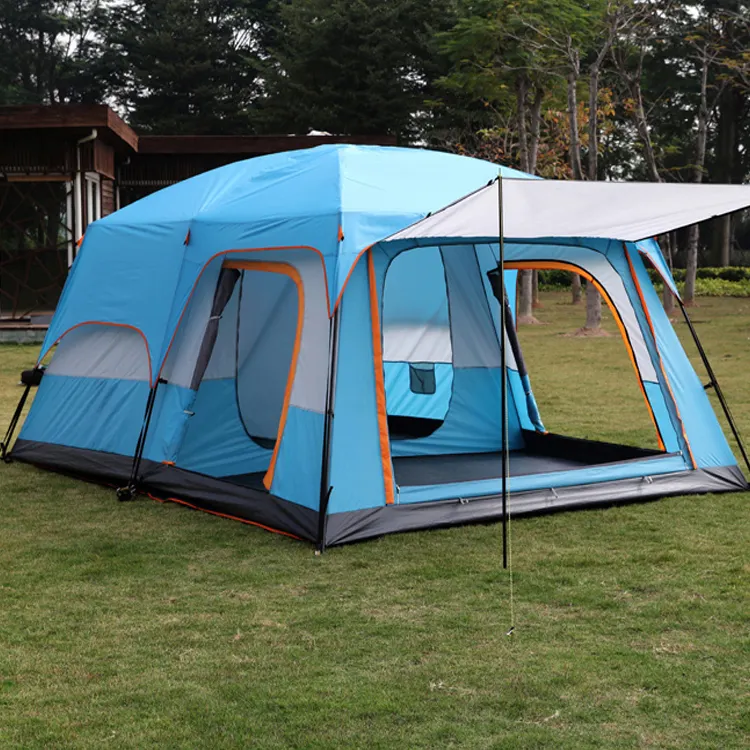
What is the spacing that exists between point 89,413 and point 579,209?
303 cm

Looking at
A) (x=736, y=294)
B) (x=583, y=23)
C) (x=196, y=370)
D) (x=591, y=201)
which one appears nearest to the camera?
(x=591, y=201)

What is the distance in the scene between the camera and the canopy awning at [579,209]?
450 cm

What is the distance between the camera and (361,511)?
4.83 metres

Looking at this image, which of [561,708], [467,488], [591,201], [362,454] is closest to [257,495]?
[362,454]

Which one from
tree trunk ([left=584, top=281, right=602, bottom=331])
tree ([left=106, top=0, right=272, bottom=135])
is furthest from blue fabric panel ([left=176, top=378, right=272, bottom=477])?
tree ([left=106, top=0, right=272, bottom=135])

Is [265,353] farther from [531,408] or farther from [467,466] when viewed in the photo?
[531,408]

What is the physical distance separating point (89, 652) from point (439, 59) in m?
22.8

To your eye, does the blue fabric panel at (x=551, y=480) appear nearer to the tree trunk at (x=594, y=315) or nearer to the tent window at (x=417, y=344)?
the tent window at (x=417, y=344)

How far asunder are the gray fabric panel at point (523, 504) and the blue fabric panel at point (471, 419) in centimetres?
139

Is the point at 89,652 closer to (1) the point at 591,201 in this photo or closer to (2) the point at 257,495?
(2) the point at 257,495

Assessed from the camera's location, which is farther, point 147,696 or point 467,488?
point 467,488

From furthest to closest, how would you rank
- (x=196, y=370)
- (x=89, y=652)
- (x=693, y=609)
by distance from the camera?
(x=196, y=370) < (x=693, y=609) < (x=89, y=652)

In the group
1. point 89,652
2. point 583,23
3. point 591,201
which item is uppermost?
point 583,23

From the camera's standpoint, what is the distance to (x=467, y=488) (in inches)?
202
